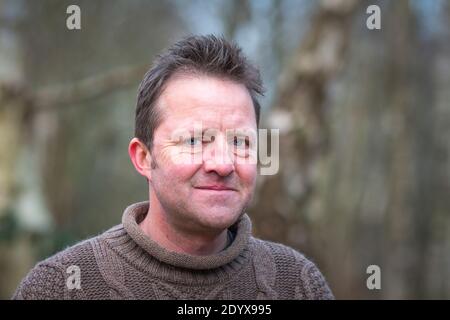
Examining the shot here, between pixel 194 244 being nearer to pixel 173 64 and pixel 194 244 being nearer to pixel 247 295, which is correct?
pixel 247 295

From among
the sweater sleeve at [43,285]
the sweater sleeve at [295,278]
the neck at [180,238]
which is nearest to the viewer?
the sweater sleeve at [43,285]

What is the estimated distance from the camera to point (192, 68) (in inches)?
107

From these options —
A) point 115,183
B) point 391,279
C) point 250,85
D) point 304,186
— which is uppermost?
point 250,85

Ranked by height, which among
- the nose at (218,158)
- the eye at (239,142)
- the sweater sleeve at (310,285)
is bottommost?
the sweater sleeve at (310,285)

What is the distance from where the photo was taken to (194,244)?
108 inches

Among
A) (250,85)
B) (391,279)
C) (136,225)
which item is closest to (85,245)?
(136,225)

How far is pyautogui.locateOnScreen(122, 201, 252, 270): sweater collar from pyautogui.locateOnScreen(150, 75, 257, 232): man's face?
12cm

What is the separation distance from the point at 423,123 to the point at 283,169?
14.2 meters

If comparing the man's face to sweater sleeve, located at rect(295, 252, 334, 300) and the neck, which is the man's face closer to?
the neck

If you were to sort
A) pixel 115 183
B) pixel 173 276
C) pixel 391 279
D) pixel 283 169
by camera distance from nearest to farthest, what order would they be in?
1. pixel 173 276
2. pixel 283 169
3. pixel 391 279
4. pixel 115 183

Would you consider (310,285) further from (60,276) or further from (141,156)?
(60,276)

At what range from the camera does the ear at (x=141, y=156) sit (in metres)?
2.80

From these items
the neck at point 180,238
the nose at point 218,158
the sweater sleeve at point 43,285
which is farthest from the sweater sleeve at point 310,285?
the sweater sleeve at point 43,285

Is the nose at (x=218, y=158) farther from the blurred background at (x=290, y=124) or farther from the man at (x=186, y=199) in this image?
the blurred background at (x=290, y=124)
